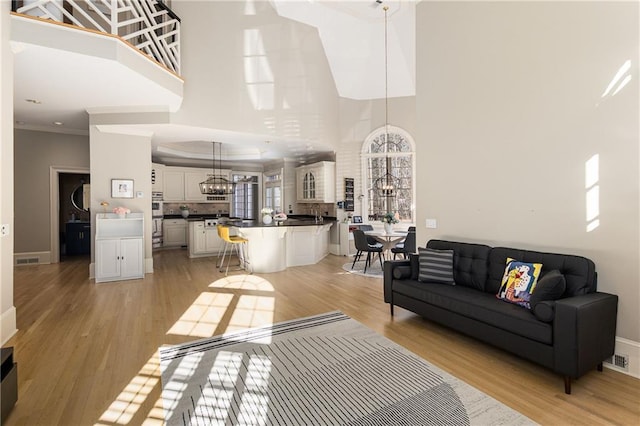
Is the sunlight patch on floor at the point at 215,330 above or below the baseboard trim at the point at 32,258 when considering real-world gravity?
below

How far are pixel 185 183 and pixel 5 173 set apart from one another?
689cm

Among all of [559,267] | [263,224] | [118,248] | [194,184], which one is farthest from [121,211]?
[559,267]

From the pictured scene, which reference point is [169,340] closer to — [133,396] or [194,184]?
[133,396]

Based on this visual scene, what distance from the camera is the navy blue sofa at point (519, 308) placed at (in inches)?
91.4

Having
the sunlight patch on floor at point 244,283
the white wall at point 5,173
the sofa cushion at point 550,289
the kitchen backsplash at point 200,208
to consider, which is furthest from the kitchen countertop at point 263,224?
the sofa cushion at point 550,289

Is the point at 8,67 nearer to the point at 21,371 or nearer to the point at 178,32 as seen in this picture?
the point at 178,32

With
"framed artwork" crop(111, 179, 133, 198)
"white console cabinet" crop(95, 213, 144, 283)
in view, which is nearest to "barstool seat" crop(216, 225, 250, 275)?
"white console cabinet" crop(95, 213, 144, 283)

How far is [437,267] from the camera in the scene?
3.65 metres

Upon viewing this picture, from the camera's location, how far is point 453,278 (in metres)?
3.65

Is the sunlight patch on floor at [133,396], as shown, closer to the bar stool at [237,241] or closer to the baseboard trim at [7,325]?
the baseboard trim at [7,325]

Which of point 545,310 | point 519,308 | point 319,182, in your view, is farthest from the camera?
point 319,182

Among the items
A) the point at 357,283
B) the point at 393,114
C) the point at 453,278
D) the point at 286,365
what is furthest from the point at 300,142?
the point at 286,365

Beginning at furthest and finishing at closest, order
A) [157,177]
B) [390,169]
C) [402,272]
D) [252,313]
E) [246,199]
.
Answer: [246,199], [157,177], [390,169], [252,313], [402,272]

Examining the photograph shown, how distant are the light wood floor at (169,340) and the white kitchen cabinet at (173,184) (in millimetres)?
3911
